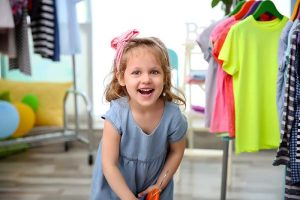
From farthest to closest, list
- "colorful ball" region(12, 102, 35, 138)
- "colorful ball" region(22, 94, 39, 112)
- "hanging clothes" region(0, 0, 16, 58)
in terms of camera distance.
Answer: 1. "colorful ball" region(22, 94, 39, 112)
2. "colorful ball" region(12, 102, 35, 138)
3. "hanging clothes" region(0, 0, 16, 58)

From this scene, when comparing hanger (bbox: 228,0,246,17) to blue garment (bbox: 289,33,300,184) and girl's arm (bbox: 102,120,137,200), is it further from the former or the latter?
girl's arm (bbox: 102,120,137,200)

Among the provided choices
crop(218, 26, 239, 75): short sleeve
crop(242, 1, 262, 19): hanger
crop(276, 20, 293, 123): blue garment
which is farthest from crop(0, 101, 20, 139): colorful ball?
crop(276, 20, 293, 123): blue garment

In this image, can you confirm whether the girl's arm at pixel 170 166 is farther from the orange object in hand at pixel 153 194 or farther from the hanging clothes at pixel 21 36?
the hanging clothes at pixel 21 36

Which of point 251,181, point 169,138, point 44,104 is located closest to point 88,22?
point 44,104

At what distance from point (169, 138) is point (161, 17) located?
96.2 inches

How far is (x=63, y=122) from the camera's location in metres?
3.69

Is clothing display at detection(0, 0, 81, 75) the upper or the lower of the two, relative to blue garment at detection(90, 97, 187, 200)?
upper

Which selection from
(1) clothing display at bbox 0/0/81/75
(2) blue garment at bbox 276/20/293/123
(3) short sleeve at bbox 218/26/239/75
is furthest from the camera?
(1) clothing display at bbox 0/0/81/75

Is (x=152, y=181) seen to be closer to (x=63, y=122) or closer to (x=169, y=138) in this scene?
(x=169, y=138)

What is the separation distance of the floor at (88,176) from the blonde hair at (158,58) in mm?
1255

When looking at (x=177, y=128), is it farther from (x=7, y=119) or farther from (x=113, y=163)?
(x=7, y=119)

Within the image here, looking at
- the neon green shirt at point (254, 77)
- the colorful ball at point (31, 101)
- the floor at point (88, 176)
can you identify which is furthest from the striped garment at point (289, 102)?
the colorful ball at point (31, 101)

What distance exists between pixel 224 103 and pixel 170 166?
2.00 feet

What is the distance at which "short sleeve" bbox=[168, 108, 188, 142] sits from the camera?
1.51 meters
